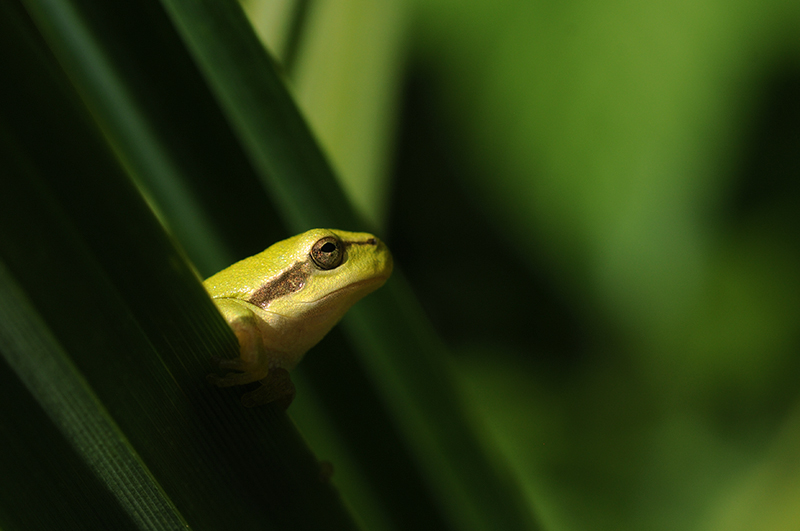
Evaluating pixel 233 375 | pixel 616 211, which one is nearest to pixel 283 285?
pixel 233 375

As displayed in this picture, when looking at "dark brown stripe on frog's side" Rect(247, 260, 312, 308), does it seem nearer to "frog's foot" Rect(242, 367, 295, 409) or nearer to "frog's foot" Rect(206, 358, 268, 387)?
"frog's foot" Rect(242, 367, 295, 409)

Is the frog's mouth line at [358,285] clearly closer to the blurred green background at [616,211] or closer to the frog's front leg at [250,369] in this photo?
the frog's front leg at [250,369]

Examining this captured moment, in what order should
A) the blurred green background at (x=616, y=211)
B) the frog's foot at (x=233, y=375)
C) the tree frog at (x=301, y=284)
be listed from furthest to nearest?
the blurred green background at (x=616, y=211)
the tree frog at (x=301, y=284)
the frog's foot at (x=233, y=375)

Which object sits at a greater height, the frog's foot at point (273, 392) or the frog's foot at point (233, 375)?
the frog's foot at point (233, 375)

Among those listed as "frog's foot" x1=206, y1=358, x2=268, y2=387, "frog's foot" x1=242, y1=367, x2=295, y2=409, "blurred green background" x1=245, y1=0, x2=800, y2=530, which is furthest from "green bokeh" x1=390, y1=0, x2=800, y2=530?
"frog's foot" x1=206, y1=358, x2=268, y2=387

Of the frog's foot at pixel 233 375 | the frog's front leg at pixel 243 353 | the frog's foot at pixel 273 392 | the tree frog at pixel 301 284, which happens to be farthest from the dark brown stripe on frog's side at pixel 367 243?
the frog's foot at pixel 233 375

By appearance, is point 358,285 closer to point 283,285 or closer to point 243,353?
point 283,285

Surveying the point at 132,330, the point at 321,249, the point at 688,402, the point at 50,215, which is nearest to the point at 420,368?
the point at 321,249
